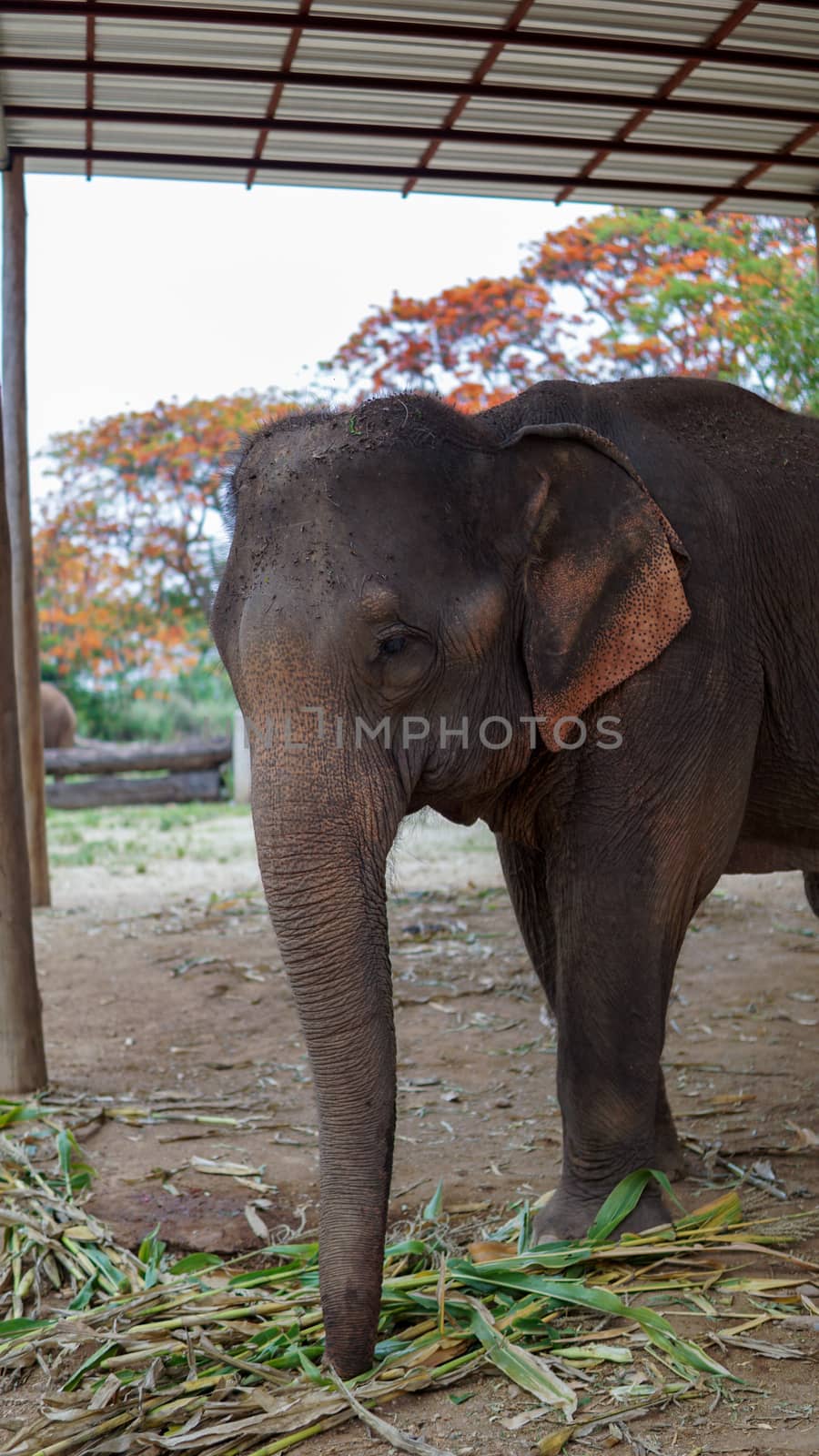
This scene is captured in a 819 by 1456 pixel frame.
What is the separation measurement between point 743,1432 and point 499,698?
1496mm

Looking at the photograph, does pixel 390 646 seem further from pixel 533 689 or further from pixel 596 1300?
pixel 596 1300

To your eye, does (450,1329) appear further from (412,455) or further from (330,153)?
(330,153)

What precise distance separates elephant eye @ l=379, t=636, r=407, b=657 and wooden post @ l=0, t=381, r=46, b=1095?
2.21 metres

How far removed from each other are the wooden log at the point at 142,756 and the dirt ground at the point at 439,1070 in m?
5.99

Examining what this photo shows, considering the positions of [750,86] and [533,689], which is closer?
[533,689]

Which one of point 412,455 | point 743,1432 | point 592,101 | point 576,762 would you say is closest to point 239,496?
point 412,455

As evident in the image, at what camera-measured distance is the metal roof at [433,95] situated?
5566 millimetres

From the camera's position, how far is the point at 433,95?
6.14 metres

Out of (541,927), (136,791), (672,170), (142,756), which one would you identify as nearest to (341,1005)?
(541,927)

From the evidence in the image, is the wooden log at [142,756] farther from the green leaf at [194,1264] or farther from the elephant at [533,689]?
the green leaf at [194,1264]

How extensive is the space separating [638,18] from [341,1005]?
4.64m

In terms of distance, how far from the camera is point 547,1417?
250 centimetres

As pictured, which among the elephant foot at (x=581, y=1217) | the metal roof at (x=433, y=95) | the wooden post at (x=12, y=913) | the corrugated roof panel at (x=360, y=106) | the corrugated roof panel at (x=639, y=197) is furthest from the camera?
the corrugated roof panel at (x=639, y=197)

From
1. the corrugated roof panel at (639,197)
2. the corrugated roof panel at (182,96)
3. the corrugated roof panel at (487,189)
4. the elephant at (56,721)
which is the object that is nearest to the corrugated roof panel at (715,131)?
the corrugated roof panel at (639,197)
